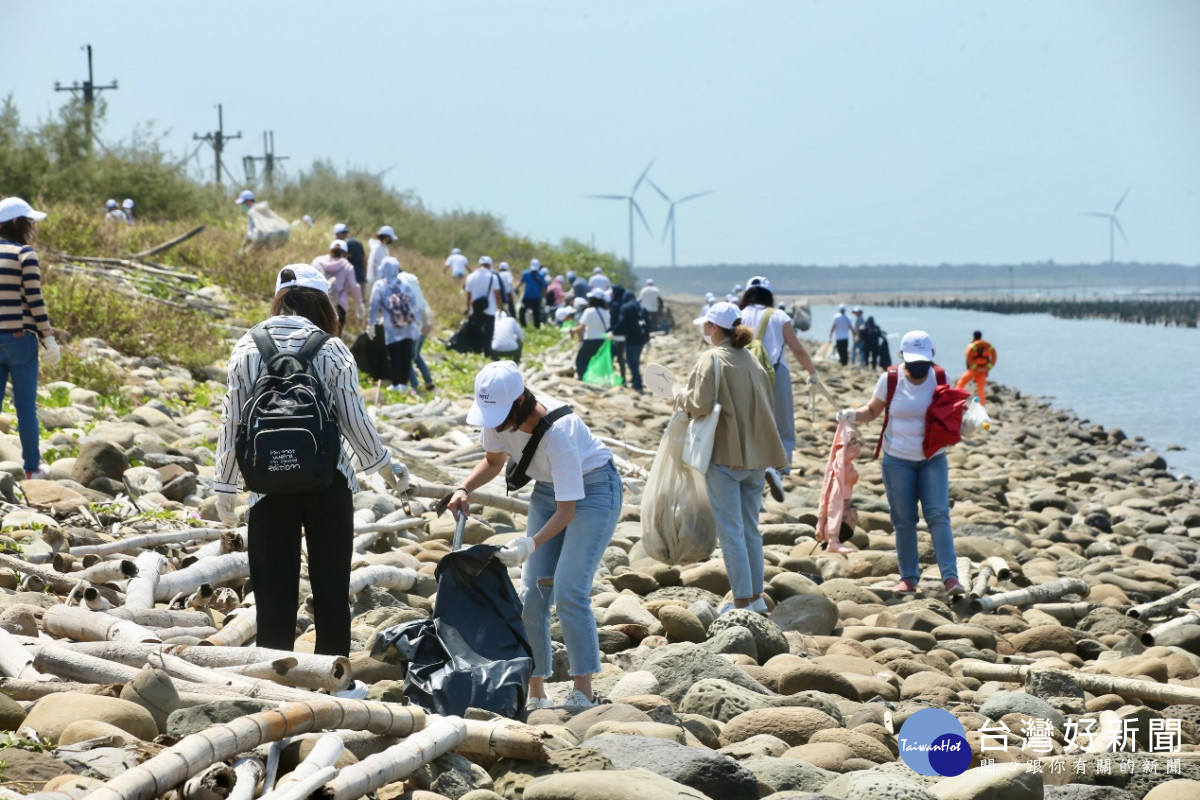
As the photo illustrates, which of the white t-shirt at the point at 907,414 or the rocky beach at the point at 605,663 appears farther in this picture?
the white t-shirt at the point at 907,414

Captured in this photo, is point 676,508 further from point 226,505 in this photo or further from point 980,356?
point 980,356

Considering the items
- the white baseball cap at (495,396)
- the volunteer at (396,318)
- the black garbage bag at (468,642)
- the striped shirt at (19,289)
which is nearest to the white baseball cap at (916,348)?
the white baseball cap at (495,396)

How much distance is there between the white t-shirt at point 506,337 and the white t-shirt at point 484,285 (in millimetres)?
1410

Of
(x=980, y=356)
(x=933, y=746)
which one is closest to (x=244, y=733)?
(x=933, y=746)

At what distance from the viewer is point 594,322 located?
679 inches

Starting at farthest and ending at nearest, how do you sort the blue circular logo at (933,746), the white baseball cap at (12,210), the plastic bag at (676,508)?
1. the white baseball cap at (12,210)
2. the plastic bag at (676,508)
3. the blue circular logo at (933,746)

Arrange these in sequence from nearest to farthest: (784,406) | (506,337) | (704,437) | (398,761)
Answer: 1. (398,761)
2. (704,437)
3. (784,406)
4. (506,337)

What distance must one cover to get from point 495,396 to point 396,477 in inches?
25.2

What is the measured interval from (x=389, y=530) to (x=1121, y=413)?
85.6 feet

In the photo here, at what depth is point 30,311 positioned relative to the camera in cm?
784

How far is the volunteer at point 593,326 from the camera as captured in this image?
1714 centimetres

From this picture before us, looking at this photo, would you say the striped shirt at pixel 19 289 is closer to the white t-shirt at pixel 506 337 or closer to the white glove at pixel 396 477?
the white glove at pixel 396 477

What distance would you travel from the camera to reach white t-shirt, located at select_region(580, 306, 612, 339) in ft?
56.1

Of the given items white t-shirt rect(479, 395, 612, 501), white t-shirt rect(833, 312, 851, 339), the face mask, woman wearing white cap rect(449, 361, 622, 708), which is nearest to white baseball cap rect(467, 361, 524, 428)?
woman wearing white cap rect(449, 361, 622, 708)
